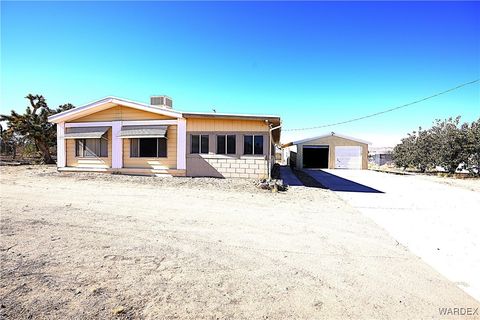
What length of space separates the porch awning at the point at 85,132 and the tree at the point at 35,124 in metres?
7.57

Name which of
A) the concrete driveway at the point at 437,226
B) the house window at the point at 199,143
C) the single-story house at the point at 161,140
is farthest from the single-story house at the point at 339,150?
the concrete driveway at the point at 437,226

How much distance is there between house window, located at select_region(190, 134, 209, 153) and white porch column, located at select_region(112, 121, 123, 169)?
3930mm

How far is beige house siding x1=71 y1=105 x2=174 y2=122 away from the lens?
1284cm

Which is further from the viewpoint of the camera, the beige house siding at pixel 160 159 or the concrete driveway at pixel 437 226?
the beige house siding at pixel 160 159

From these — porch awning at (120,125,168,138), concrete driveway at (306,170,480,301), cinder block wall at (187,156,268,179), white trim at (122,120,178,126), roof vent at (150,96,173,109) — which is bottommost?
concrete driveway at (306,170,480,301)

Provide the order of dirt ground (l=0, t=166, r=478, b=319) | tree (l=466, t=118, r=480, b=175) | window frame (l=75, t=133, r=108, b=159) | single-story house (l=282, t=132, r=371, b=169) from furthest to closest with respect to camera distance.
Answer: single-story house (l=282, t=132, r=371, b=169)
tree (l=466, t=118, r=480, b=175)
window frame (l=75, t=133, r=108, b=159)
dirt ground (l=0, t=166, r=478, b=319)

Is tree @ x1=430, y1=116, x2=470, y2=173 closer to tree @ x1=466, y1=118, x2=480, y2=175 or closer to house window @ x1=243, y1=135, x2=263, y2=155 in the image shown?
tree @ x1=466, y1=118, x2=480, y2=175

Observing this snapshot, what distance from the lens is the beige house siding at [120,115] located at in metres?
12.8

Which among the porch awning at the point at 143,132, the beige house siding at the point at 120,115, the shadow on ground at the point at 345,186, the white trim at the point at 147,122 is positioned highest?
the beige house siding at the point at 120,115

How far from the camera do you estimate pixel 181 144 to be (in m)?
12.4

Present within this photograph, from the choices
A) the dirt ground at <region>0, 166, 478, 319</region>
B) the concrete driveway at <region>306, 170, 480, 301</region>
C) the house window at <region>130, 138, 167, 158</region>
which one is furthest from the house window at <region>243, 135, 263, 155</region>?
the dirt ground at <region>0, 166, 478, 319</region>

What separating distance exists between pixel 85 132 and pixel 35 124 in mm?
8985

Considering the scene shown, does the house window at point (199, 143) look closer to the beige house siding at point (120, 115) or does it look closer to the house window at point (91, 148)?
the beige house siding at point (120, 115)

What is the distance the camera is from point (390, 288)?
2.87 metres
